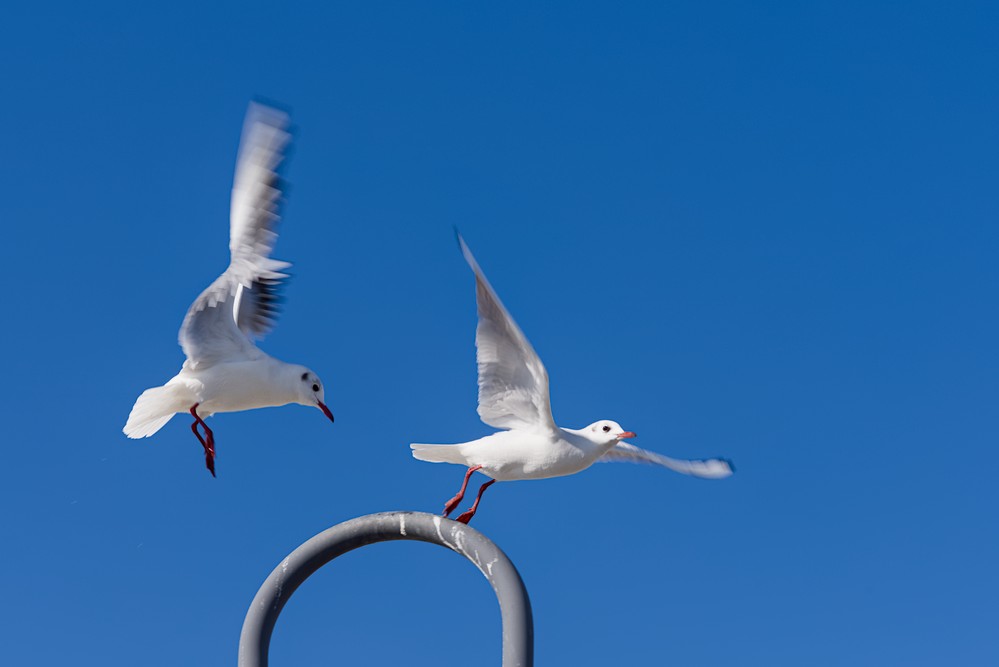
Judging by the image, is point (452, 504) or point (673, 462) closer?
point (452, 504)

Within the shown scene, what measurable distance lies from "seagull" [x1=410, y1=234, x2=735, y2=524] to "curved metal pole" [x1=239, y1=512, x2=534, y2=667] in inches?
118

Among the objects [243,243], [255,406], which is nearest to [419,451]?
[255,406]

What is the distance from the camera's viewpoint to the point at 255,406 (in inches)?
388

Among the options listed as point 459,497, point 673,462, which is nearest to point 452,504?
point 459,497

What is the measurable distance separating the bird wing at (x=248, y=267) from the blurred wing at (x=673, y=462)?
2663mm

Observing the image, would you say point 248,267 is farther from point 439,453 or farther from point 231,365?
point 439,453

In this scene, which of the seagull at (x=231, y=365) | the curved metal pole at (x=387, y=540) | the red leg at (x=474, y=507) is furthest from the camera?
the seagull at (x=231, y=365)

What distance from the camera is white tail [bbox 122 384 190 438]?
32.4 ft

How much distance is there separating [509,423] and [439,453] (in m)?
0.50

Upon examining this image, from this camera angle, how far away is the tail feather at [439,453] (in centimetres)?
783

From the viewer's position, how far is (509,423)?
8133 mm

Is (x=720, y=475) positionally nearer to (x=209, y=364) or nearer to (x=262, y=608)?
(x=209, y=364)

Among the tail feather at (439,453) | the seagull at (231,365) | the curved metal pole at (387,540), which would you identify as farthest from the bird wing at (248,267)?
the curved metal pole at (387,540)

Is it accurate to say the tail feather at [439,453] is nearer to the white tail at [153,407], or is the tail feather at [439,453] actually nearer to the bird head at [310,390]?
the bird head at [310,390]
